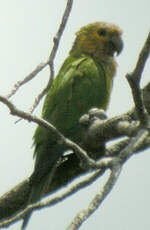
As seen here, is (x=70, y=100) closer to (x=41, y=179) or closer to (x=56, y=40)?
(x=41, y=179)

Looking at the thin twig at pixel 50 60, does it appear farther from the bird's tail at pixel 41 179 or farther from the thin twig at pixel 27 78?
Result: the bird's tail at pixel 41 179

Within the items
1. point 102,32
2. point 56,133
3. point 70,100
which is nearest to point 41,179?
point 70,100

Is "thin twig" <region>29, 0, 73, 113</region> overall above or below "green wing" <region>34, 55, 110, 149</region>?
above

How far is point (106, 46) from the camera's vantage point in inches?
248

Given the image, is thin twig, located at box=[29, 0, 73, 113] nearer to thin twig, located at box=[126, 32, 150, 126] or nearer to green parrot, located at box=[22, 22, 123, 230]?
green parrot, located at box=[22, 22, 123, 230]

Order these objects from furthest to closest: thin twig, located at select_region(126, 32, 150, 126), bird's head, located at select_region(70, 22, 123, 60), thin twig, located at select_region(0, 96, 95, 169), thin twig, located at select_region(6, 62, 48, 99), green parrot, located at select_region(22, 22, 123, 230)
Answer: bird's head, located at select_region(70, 22, 123, 60) < green parrot, located at select_region(22, 22, 123, 230) < thin twig, located at select_region(6, 62, 48, 99) < thin twig, located at select_region(0, 96, 95, 169) < thin twig, located at select_region(126, 32, 150, 126)

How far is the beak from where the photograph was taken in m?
6.35

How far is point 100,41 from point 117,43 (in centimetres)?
26

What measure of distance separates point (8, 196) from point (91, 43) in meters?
2.96

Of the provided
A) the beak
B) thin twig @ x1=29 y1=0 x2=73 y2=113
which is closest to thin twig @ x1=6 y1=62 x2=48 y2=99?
thin twig @ x1=29 y1=0 x2=73 y2=113

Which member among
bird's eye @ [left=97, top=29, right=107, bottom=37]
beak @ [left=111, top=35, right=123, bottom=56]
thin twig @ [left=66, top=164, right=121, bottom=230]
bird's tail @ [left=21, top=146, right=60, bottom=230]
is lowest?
beak @ [left=111, top=35, right=123, bottom=56]

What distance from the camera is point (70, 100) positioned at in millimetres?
5070

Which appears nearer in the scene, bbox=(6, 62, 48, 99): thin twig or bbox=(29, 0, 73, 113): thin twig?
bbox=(6, 62, 48, 99): thin twig

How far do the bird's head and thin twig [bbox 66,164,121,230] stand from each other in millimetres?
3818
